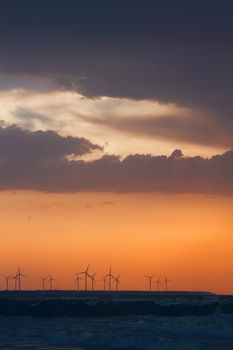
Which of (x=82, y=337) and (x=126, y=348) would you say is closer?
(x=126, y=348)

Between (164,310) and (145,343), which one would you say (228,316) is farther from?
(145,343)

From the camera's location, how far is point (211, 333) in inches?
3401

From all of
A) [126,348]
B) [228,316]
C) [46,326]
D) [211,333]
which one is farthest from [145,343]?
[228,316]

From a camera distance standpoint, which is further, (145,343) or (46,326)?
(46,326)

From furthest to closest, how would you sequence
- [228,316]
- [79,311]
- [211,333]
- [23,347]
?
[79,311], [228,316], [211,333], [23,347]

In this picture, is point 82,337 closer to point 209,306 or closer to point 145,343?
point 145,343

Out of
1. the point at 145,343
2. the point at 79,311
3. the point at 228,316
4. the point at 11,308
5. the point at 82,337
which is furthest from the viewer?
the point at 11,308

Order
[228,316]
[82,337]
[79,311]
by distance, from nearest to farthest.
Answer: [82,337] → [228,316] → [79,311]

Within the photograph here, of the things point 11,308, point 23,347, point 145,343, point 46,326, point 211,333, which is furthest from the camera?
point 11,308

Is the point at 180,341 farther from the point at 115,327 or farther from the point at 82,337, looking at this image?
the point at 115,327

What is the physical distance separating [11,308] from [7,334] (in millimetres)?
58469

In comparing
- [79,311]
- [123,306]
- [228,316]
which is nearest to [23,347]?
[228,316]

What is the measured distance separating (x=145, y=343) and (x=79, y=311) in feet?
182

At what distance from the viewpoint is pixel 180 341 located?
7506 centimetres
